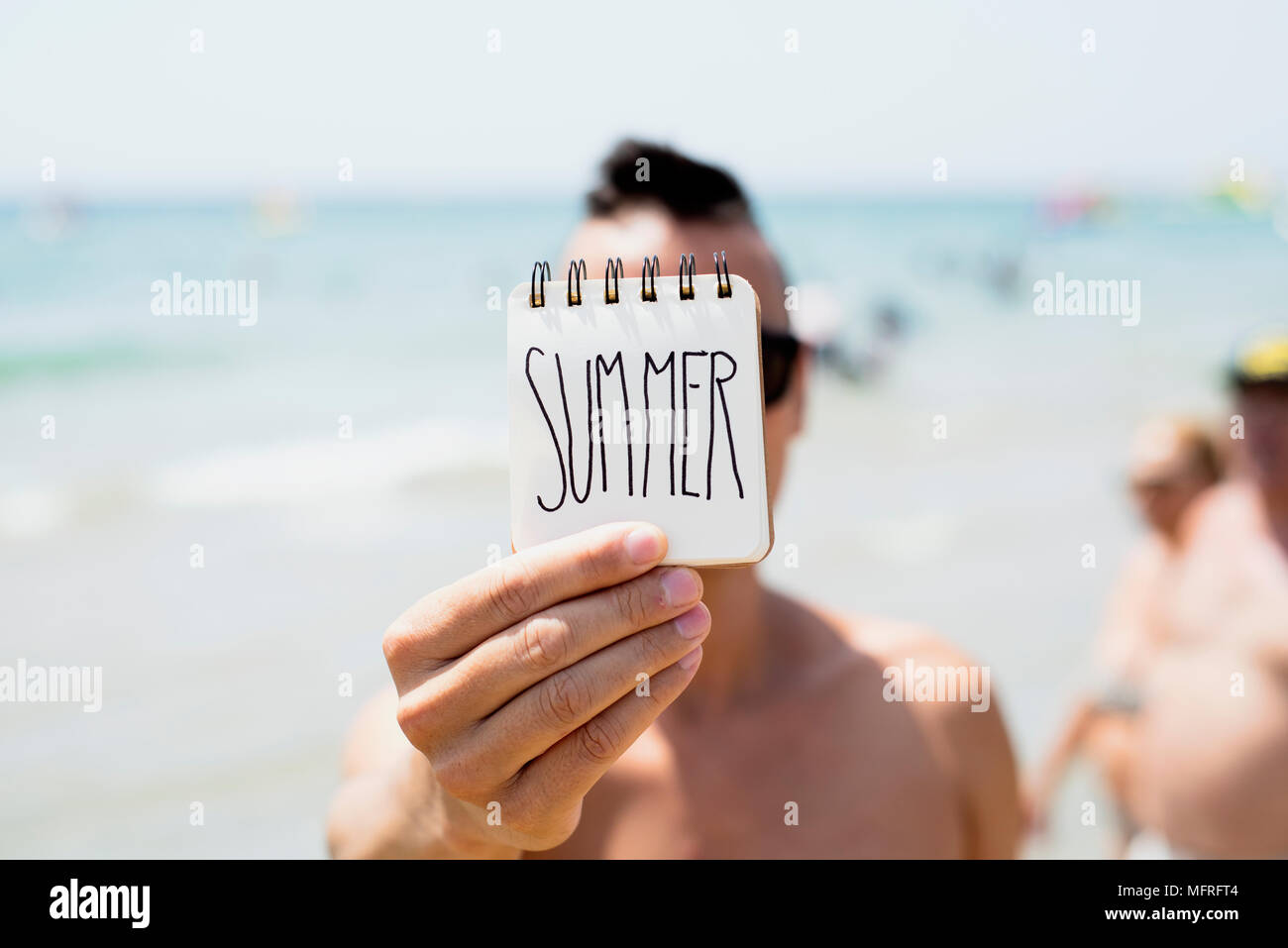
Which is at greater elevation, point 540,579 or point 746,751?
point 540,579

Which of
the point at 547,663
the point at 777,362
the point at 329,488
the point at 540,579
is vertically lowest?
the point at 329,488

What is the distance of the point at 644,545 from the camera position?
113 cm

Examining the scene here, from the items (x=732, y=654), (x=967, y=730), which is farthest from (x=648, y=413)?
(x=967, y=730)

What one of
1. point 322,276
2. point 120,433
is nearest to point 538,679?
point 120,433

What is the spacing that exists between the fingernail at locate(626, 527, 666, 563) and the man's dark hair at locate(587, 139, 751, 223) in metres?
0.92

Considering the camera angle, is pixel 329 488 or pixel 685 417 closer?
pixel 685 417

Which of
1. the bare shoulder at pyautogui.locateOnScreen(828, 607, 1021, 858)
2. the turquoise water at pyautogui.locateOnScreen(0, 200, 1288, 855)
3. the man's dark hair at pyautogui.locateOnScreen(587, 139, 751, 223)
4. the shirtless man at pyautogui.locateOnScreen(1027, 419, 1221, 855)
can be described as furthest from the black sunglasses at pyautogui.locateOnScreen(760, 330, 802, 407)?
the turquoise water at pyautogui.locateOnScreen(0, 200, 1288, 855)

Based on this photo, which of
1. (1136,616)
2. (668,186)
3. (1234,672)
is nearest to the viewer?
(668,186)

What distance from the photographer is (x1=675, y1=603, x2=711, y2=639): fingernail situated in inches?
45.1

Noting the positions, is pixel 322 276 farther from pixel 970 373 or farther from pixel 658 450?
pixel 658 450

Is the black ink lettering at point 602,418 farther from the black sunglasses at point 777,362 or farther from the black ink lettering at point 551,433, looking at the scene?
the black sunglasses at point 777,362

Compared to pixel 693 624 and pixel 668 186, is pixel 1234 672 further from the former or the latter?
pixel 693 624

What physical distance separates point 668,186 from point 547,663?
1126 millimetres

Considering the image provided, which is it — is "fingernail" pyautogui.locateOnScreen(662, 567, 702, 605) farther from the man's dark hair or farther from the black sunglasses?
the man's dark hair
